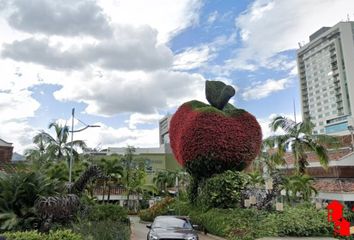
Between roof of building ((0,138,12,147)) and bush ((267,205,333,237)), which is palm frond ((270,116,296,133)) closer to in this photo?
bush ((267,205,333,237))

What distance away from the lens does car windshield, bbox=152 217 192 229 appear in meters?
13.3

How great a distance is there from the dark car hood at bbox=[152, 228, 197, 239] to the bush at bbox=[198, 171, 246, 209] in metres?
6.40

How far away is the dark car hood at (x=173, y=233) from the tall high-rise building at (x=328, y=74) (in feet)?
309

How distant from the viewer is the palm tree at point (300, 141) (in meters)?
24.6

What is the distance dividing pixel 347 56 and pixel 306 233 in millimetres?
106407

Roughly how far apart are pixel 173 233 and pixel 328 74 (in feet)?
383

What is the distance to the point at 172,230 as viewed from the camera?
498 inches

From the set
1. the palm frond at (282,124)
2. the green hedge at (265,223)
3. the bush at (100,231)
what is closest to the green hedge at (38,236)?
the bush at (100,231)

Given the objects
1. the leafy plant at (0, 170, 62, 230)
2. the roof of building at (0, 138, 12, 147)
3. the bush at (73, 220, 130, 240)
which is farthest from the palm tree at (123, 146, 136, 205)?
the bush at (73, 220, 130, 240)

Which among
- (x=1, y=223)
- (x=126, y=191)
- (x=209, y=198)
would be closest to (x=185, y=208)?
(x=209, y=198)

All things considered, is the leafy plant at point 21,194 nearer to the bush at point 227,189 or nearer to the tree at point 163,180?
the bush at point 227,189

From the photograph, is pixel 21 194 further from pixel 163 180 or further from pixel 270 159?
pixel 163 180

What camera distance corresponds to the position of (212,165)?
20.6m

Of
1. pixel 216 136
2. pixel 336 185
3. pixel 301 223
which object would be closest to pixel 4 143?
pixel 216 136
